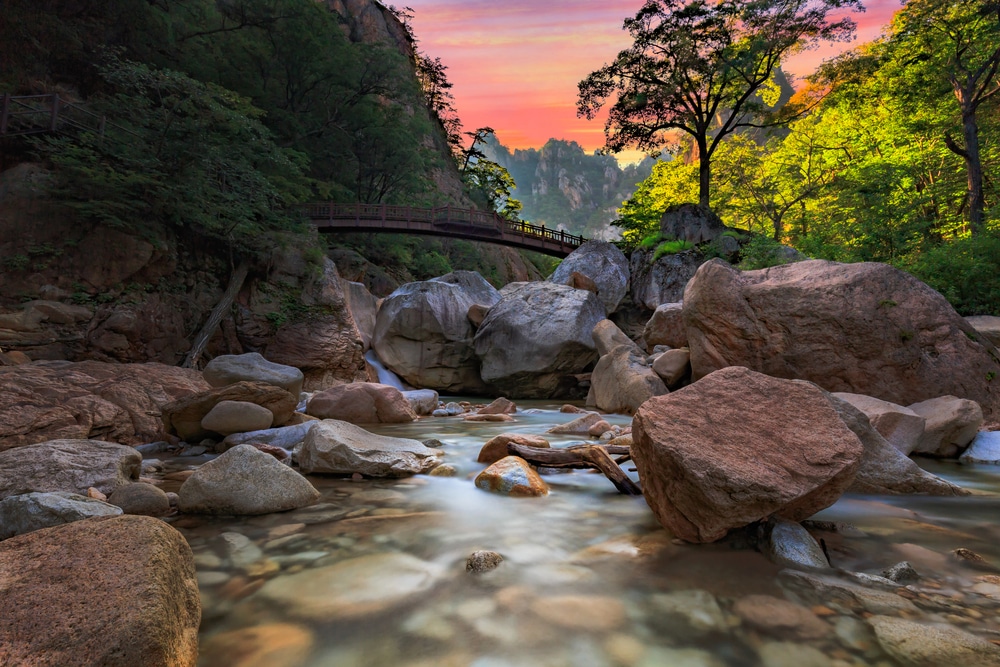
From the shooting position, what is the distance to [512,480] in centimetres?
414

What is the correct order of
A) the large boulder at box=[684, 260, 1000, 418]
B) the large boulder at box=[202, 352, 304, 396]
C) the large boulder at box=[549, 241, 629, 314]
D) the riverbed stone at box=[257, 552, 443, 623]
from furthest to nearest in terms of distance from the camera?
the large boulder at box=[549, 241, 629, 314], the large boulder at box=[202, 352, 304, 396], the large boulder at box=[684, 260, 1000, 418], the riverbed stone at box=[257, 552, 443, 623]

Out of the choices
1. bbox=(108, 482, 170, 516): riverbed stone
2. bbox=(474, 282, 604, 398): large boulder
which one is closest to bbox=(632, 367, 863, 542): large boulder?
bbox=(108, 482, 170, 516): riverbed stone

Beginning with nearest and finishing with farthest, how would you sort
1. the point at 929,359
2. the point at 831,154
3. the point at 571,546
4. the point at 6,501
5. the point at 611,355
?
the point at 6,501
the point at 571,546
the point at 929,359
the point at 611,355
the point at 831,154

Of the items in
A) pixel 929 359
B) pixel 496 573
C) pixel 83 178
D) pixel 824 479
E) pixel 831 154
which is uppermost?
pixel 831 154

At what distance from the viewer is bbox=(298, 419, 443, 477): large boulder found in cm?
460

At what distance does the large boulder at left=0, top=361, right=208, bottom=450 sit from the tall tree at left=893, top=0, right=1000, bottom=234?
1856cm

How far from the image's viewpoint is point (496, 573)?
2590 mm

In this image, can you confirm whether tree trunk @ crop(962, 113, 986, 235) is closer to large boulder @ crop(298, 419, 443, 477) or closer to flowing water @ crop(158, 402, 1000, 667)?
flowing water @ crop(158, 402, 1000, 667)

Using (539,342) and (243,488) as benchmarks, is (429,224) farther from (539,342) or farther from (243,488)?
(243,488)

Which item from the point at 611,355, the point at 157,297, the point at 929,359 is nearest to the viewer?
the point at 929,359

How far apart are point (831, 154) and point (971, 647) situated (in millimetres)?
25320

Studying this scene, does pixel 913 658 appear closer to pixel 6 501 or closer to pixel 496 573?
pixel 496 573

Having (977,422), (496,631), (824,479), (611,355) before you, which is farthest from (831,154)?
(496,631)

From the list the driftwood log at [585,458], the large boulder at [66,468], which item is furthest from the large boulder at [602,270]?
the large boulder at [66,468]
